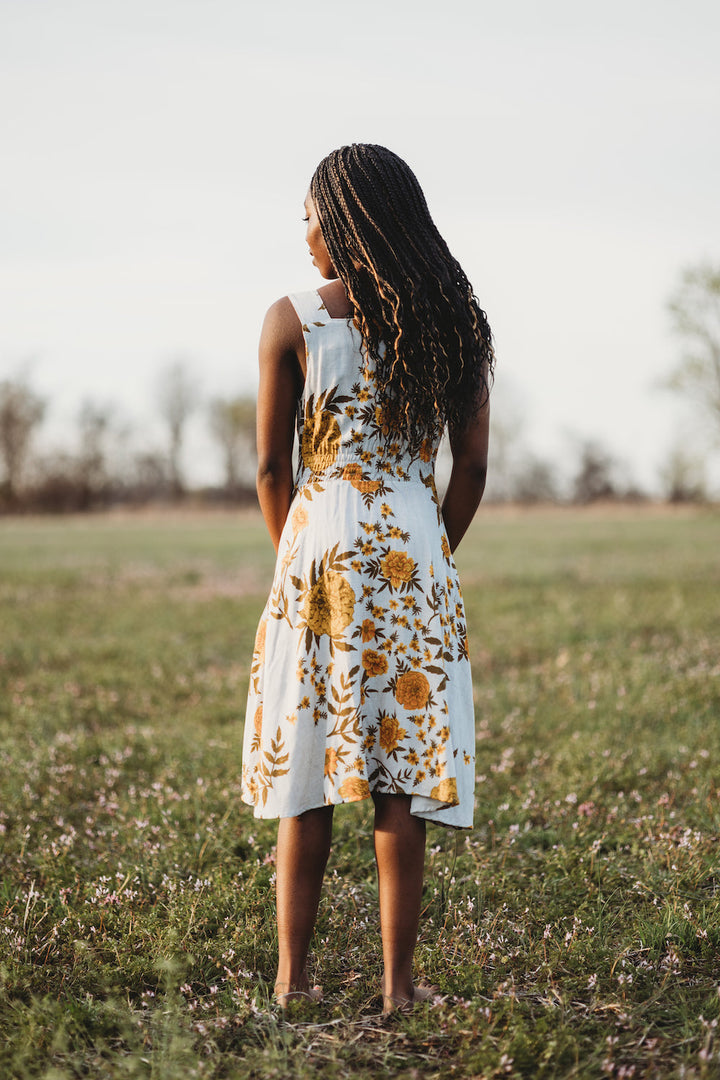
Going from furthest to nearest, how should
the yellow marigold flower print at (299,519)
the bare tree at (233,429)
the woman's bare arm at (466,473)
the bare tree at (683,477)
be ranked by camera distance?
the bare tree at (233,429), the bare tree at (683,477), the woman's bare arm at (466,473), the yellow marigold flower print at (299,519)

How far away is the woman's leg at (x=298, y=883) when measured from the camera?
2.85m

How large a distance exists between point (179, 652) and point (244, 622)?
2451 mm

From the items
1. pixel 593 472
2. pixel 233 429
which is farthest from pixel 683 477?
pixel 233 429

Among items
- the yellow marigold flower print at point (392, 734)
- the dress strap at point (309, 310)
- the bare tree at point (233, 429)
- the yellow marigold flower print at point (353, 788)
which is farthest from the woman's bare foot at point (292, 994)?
the bare tree at point (233, 429)

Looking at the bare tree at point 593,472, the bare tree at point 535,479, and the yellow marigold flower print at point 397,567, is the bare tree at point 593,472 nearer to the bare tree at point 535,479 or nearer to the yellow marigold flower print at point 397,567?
the bare tree at point 535,479

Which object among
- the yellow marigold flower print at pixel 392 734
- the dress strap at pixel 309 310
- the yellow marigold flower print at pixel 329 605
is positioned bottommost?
the yellow marigold flower print at pixel 392 734

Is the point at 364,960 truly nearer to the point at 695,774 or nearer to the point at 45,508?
the point at 695,774

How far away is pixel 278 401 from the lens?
2910mm

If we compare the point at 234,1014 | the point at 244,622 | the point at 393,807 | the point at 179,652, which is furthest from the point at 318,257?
the point at 244,622

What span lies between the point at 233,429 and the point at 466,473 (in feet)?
259

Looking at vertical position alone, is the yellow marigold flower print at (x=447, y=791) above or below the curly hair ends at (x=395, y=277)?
below

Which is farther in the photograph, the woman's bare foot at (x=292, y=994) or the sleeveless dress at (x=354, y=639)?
the woman's bare foot at (x=292, y=994)

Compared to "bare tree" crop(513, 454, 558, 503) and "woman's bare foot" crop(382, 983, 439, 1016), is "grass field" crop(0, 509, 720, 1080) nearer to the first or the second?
"woman's bare foot" crop(382, 983, 439, 1016)

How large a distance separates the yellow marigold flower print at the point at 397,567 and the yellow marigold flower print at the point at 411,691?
0.95 ft
